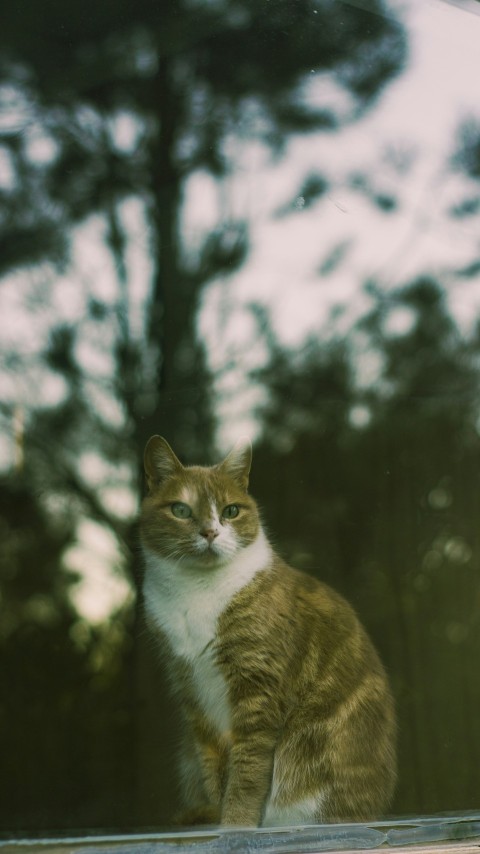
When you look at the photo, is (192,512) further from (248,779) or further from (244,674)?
(248,779)

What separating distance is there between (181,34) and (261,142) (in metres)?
0.28

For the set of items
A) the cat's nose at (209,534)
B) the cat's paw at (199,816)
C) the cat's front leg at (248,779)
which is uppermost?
the cat's nose at (209,534)

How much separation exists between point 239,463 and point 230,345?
0.28 metres

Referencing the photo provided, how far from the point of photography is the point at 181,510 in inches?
64.2

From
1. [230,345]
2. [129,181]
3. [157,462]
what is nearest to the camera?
[157,462]

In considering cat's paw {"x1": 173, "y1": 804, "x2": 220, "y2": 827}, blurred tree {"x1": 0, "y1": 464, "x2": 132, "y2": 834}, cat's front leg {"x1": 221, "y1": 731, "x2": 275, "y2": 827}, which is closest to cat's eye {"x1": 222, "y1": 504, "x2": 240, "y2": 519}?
blurred tree {"x1": 0, "y1": 464, "x2": 132, "y2": 834}

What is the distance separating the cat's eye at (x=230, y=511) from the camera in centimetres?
166

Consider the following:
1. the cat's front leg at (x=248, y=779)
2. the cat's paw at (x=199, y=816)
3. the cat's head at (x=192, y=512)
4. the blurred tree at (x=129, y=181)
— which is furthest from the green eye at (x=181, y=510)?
the cat's paw at (x=199, y=816)

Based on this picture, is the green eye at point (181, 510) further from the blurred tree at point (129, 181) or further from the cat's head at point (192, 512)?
the blurred tree at point (129, 181)

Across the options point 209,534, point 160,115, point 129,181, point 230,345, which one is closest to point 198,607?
point 209,534

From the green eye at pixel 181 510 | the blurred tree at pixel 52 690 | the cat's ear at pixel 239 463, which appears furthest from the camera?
the cat's ear at pixel 239 463

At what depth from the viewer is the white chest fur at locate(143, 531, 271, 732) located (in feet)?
5.22

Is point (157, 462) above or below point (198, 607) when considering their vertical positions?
above

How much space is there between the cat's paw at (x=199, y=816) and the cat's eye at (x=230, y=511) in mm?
513
